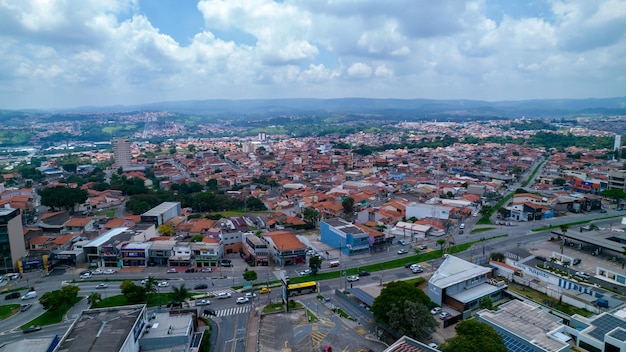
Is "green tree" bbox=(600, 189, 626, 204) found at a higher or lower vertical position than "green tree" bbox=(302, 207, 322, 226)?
higher

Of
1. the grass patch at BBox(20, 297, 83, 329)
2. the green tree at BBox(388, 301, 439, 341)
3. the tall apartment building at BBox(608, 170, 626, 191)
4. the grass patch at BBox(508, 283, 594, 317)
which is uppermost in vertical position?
the tall apartment building at BBox(608, 170, 626, 191)

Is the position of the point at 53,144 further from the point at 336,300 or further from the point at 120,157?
the point at 336,300

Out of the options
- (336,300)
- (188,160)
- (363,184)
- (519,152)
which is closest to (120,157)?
(188,160)

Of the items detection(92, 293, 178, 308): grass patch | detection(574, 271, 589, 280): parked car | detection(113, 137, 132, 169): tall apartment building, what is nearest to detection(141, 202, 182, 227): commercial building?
detection(92, 293, 178, 308): grass patch

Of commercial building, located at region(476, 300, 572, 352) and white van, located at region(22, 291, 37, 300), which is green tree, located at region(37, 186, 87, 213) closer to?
white van, located at region(22, 291, 37, 300)

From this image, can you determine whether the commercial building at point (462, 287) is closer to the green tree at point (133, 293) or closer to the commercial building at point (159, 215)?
the green tree at point (133, 293)

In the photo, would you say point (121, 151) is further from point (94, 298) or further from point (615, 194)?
point (615, 194)
